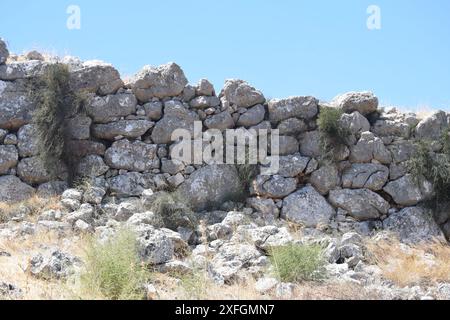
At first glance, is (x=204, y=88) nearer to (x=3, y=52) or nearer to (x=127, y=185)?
(x=127, y=185)

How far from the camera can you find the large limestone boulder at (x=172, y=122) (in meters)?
9.74

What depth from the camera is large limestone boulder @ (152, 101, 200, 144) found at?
974 centimetres

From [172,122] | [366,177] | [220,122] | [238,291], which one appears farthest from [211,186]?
[238,291]

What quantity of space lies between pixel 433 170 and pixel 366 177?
127cm

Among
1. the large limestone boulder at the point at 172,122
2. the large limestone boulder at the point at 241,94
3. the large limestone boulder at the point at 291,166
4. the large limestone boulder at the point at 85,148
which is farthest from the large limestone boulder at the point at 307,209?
the large limestone boulder at the point at 85,148

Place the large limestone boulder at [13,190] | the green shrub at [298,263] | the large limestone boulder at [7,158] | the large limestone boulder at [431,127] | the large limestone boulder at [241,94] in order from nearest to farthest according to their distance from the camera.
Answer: the green shrub at [298,263] < the large limestone boulder at [13,190] < the large limestone boulder at [7,158] < the large limestone boulder at [431,127] < the large limestone boulder at [241,94]

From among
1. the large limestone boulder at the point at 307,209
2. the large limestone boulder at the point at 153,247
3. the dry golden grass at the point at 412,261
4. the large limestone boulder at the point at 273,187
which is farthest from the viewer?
the large limestone boulder at the point at 273,187

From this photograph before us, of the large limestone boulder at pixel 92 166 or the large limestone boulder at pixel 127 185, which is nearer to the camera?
the large limestone boulder at pixel 127 185

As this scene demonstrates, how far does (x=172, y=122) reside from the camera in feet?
32.1

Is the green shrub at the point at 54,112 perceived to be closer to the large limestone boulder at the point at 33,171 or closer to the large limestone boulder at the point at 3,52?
the large limestone boulder at the point at 33,171

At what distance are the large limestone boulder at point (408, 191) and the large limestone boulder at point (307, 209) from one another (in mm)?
1249
